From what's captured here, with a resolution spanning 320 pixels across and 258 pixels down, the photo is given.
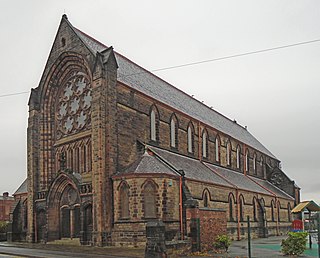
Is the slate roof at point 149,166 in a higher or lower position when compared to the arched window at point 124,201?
higher

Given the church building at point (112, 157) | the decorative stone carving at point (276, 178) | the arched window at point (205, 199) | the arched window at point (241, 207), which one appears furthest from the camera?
the decorative stone carving at point (276, 178)

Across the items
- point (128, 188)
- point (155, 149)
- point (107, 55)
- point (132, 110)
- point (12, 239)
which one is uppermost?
point (107, 55)

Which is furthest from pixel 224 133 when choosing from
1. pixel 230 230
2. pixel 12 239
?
pixel 12 239

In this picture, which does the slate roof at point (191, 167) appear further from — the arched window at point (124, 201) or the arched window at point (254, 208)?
the arched window at point (254, 208)

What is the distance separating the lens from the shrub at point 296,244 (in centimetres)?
2427

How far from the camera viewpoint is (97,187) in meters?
29.9

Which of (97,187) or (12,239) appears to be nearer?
(97,187)

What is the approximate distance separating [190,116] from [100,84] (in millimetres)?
12775

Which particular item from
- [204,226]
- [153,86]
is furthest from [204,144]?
[204,226]

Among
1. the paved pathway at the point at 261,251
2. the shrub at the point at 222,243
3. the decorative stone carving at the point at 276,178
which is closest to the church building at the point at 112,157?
the shrub at the point at 222,243

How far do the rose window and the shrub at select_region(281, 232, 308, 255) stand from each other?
1620 cm

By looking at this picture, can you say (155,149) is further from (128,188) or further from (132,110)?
(128,188)

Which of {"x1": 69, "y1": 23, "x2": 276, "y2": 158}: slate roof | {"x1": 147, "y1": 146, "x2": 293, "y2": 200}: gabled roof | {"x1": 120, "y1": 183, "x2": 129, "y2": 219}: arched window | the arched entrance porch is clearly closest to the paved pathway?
{"x1": 147, "y1": 146, "x2": 293, "y2": 200}: gabled roof

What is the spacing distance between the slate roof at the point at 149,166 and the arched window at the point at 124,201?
1.03 metres
